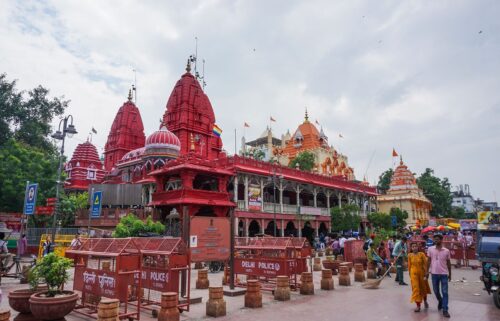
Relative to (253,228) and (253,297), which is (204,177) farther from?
(253,297)

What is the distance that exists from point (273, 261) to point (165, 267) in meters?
4.32

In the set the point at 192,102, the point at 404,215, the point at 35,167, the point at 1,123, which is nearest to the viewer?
the point at 35,167

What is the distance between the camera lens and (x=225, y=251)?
11.0 metres

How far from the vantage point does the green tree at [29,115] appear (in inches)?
1391

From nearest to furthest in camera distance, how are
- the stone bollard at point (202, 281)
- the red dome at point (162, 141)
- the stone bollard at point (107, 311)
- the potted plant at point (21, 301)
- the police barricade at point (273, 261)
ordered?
the stone bollard at point (107, 311), the potted plant at point (21, 301), the police barricade at point (273, 261), the stone bollard at point (202, 281), the red dome at point (162, 141)

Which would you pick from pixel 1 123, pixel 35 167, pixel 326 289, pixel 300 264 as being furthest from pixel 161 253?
pixel 1 123

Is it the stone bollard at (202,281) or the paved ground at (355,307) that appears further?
the stone bollard at (202,281)

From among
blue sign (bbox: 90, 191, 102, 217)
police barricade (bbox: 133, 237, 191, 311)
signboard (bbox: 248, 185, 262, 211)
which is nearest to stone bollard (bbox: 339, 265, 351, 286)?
police barricade (bbox: 133, 237, 191, 311)

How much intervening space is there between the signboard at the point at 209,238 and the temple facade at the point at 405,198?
174 ft

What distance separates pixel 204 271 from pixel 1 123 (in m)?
32.1

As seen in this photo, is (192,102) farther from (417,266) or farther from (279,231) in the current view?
(417,266)

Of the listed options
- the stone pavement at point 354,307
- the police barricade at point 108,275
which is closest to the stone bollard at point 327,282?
the stone pavement at point 354,307

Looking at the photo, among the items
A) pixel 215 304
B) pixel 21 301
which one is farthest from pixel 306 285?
pixel 21 301

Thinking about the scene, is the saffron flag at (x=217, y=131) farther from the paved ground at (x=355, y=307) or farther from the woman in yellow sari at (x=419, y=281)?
the woman in yellow sari at (x=419, y=281)
